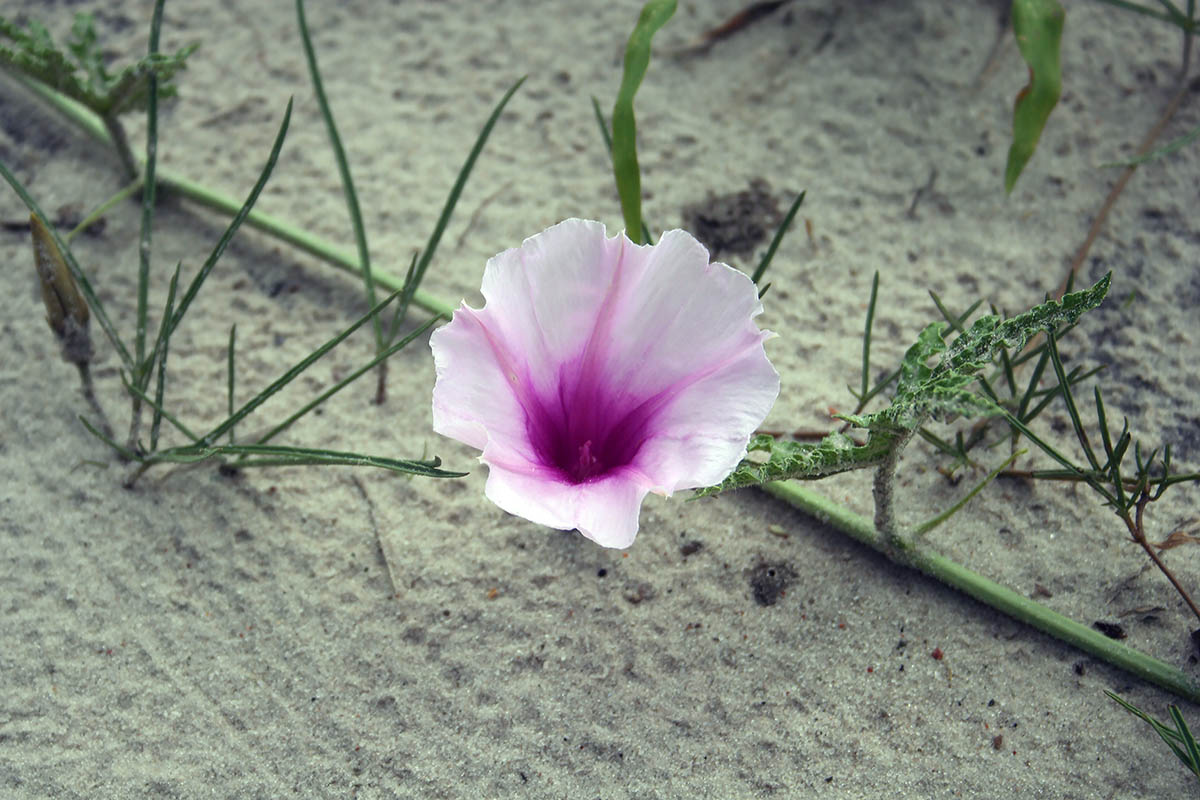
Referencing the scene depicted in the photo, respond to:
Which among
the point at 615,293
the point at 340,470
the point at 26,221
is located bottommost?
the point at 340,470

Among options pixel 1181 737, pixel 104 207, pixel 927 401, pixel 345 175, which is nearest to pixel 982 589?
pixel 1181 737

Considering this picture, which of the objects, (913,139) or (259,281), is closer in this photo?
(259,281)

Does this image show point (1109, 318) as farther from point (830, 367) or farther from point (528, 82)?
point (528, 82)

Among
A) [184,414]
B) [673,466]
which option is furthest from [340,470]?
[673,466]

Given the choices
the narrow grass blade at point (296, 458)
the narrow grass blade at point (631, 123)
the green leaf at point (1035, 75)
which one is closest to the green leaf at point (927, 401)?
the narrow grass blade at point (296, 458)

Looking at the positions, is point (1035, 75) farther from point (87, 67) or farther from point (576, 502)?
point (87, 67)

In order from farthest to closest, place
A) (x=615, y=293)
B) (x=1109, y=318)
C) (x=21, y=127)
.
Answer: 1. (x=21, y=127)
2. (x=1109, y=318)
3. (x=615, y=293)

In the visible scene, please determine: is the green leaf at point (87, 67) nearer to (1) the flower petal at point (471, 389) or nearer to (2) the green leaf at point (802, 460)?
(1) the flower petal at point (471, 389)
